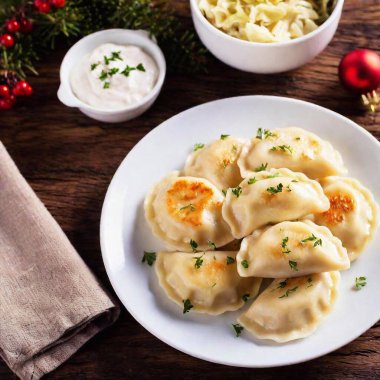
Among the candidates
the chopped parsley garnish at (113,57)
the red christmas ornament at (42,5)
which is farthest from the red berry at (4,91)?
the chopped parsley garnish at (113,57)

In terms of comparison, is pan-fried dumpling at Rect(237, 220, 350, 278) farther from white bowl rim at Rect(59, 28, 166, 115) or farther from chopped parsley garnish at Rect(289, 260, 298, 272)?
white bowl rim at Rect(59, 28, 166, 115)

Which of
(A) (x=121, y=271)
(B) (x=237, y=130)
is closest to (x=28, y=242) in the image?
(A) (x=121, y=271)

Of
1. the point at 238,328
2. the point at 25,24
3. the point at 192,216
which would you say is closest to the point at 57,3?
the point at 25,24

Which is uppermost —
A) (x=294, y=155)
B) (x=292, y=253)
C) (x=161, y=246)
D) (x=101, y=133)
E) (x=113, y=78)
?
(x=113, y=78)

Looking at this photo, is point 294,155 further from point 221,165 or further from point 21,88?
point 21,88

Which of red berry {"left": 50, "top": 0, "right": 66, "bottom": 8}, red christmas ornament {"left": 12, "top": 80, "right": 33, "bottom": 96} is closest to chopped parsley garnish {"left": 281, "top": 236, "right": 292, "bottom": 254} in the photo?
red christmas ornament {"left": 12, "top": 80, "right": 33, "bottom": 96}

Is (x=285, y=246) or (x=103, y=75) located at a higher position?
(x=103, y=75)
